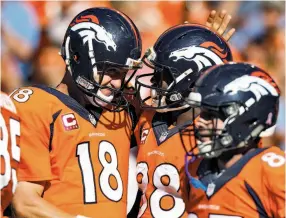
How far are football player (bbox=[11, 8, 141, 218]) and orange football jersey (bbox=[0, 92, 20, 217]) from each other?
8.5 inches

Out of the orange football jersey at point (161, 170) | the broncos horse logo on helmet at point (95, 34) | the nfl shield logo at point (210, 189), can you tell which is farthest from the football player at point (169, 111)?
the nfl shield logo at point (210, 189)

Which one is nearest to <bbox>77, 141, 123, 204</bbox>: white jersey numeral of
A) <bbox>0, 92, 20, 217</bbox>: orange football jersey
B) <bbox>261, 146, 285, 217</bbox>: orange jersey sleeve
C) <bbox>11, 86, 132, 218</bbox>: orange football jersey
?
<bbox>11, 86, 132, 218</bbox>: orange football jersey

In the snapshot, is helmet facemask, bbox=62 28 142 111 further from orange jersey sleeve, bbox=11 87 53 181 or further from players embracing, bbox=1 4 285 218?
orange jersey sleeve, bbox=11 87 53 181

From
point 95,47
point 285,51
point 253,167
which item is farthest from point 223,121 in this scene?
point 285,51

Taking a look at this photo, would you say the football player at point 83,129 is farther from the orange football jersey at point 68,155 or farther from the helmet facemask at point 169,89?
the helmet facemask at point 169,89

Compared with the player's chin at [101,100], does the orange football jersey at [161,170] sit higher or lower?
lower

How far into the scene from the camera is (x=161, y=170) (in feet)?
13.9

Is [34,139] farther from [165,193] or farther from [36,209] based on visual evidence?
[165,193]

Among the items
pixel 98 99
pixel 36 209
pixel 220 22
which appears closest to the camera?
pixel 36 209

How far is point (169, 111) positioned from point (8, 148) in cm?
98

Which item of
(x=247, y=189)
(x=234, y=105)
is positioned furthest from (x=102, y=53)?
(x=247, y=189)

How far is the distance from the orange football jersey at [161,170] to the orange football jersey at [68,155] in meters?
0.14

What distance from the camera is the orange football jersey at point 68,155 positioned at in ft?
13.7

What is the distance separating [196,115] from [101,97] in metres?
0.50
